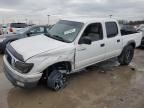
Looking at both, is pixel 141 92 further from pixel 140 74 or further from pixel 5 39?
pixel 5 39

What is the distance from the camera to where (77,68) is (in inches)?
221

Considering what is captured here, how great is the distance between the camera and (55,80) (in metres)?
5.02

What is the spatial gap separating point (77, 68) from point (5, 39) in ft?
17.1

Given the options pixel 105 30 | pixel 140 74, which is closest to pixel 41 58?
pixel 105 30

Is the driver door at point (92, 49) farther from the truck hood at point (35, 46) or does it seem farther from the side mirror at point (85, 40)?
the truck hood at point (35, 46)

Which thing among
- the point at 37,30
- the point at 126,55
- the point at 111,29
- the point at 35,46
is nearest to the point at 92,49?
→ the point at 111,29

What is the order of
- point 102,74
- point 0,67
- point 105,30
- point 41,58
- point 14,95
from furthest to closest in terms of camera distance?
point 0,67 < point 102,74 < point 105,30 < point 14,95 < point 41,58

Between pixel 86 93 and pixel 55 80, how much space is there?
90cm

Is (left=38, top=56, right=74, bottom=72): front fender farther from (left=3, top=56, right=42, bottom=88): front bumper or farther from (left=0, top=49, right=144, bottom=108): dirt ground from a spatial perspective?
(left=0, top=49, right=144, bottom=108): dirt ground

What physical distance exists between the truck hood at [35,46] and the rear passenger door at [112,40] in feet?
6.54

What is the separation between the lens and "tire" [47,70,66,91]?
4980mm

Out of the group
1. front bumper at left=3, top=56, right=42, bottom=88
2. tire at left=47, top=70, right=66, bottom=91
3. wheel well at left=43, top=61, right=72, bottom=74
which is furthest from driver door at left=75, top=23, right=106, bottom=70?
front bumper at left=3, top=56, right=42, bottom=88

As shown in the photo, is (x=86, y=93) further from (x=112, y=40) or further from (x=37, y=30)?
(x=37, y=30)

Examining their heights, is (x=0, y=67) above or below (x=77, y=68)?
below
